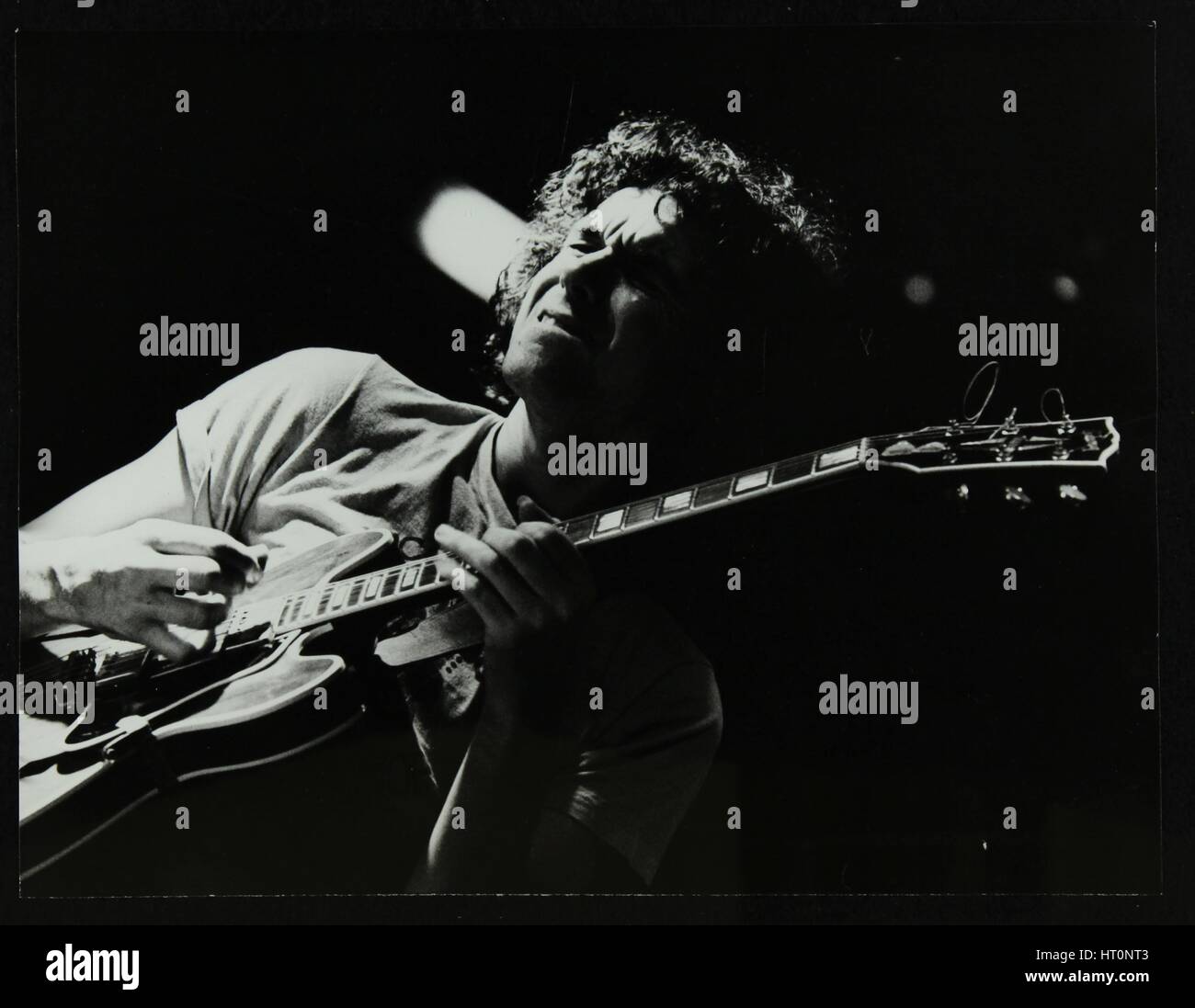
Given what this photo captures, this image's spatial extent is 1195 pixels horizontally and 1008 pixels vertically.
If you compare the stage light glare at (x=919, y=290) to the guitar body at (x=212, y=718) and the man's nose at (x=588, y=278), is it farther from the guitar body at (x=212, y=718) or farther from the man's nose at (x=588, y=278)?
the guitar body at (x=212, y=718)

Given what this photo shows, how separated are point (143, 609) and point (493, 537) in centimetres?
49

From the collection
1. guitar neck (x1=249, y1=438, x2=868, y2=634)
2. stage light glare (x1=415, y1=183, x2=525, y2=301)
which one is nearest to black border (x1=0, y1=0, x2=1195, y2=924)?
stage light glare (x1=415, y1=183, x2=525, y2=301)

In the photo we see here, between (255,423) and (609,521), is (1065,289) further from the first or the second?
(255,423)

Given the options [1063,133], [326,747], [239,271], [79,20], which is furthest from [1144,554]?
[79,20]

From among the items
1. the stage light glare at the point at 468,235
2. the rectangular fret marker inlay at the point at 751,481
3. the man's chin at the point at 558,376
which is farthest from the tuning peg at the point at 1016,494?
the stage light glare at the point at 468,235

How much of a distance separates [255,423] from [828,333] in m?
0.80

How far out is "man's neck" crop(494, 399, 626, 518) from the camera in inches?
59.1

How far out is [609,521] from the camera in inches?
58.7

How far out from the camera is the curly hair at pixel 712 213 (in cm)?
152

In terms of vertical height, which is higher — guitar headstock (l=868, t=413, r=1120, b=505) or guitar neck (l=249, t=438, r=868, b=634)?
guitar headstock (l=868, t=413, r=1120, b=505)

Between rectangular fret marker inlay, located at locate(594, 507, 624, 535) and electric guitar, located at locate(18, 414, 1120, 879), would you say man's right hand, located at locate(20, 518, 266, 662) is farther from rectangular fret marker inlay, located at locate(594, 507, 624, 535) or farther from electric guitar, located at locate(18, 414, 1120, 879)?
rectangular fret marker inlay, located at locate(594, 507, 624, 535)

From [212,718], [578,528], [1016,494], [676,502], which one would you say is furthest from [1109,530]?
[212,718]

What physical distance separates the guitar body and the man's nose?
42 centimetres

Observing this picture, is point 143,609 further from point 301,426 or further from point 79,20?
point 79,20
